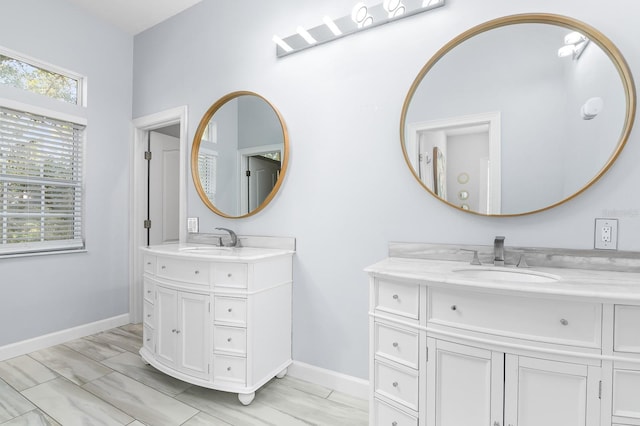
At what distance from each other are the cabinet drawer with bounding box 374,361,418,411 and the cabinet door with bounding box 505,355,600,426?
333 millimetres

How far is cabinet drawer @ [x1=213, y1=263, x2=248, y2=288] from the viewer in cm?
181

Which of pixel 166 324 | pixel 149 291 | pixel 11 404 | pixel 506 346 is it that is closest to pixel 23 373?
pixel 11 404

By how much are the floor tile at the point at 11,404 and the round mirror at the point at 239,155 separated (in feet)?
5.30

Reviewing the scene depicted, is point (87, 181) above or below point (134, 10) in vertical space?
below

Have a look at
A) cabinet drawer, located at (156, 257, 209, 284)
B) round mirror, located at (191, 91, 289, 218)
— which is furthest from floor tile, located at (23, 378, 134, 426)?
round mirror, located at (191, 91, 289, 218)

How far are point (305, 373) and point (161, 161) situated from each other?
276 cm

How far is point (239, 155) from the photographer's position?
7.96 ft

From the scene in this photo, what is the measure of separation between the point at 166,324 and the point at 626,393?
2273mm

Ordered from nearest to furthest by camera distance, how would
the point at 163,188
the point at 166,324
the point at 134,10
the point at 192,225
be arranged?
the point at 166,324, the point at 192,225, the point at 134,10, the point at 163,188

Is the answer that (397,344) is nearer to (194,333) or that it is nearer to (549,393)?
→ (549,393)

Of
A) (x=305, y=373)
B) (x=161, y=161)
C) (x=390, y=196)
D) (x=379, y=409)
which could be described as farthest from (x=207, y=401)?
(x=161, y=161)

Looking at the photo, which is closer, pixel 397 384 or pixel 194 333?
pixel 397 384

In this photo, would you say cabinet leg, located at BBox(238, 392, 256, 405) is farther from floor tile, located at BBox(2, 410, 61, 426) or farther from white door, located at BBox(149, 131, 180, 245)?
white door, located at BBox(149, 131, 180, 245)

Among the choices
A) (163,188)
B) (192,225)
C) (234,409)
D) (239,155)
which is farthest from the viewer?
(163,188)
